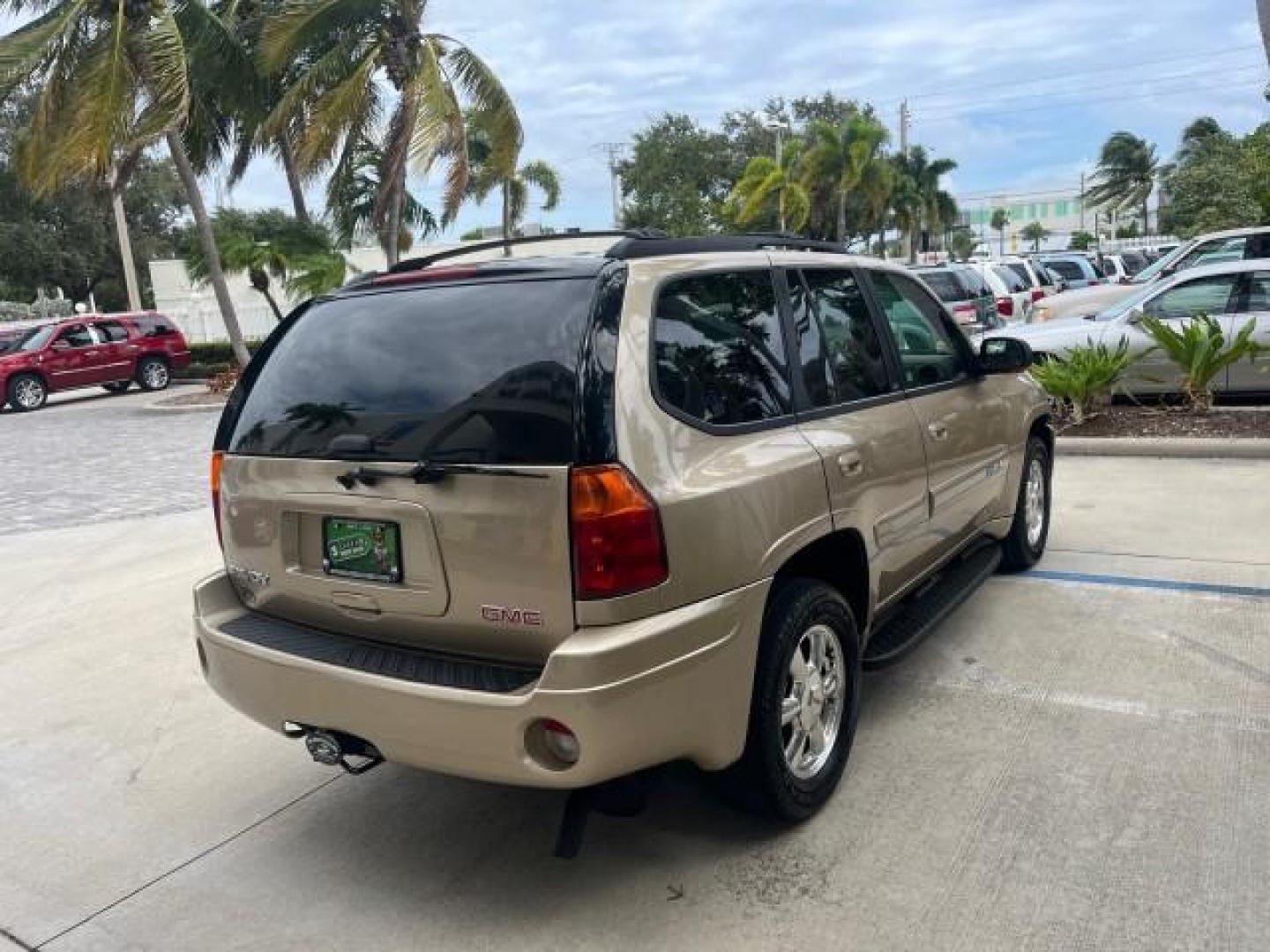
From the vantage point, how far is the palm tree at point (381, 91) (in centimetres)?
1734

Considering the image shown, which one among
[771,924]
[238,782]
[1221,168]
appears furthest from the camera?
[1221,168]

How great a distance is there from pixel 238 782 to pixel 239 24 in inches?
775

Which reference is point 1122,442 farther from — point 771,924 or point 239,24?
point 239,24

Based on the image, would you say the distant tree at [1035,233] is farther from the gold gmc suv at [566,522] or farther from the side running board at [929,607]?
the gold gmc suv at [566,522]

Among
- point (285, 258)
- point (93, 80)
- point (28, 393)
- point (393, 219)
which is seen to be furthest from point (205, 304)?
point (93, 80)

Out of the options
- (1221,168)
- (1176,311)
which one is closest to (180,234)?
(1221,168)

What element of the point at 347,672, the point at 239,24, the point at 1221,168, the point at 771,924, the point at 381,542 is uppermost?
the point at 239,24

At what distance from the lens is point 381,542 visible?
9.77 ft

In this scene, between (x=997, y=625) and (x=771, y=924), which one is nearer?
(x=771, y=924)

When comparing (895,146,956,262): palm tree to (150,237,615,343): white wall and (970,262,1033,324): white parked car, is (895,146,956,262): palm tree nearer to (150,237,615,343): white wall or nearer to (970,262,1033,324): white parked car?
(150,237,615,343): white wall

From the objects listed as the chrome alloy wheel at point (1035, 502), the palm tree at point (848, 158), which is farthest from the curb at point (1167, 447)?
the palm tree at point (848, 158)

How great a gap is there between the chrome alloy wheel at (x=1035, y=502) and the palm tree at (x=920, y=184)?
160ft

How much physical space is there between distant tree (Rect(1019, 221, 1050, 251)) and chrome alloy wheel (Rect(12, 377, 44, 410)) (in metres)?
105

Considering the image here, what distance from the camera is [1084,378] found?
9188 millimetres
